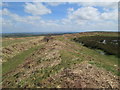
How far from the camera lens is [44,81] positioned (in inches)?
427

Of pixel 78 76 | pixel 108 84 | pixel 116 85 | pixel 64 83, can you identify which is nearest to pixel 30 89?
pixel 64 83

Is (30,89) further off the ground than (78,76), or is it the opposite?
(78,76)

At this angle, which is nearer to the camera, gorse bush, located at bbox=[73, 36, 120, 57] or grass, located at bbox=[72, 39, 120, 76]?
grass, located at bbox=[72, 39, 120, 76]

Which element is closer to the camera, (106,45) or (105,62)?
(105,62)

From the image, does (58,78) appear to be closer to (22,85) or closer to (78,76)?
(78,76)

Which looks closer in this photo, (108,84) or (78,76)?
(108,84)

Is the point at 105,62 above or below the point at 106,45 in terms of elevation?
below

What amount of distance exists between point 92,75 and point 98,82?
105cm

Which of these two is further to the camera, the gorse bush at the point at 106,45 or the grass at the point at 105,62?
the gorse bush at the point at 106,45

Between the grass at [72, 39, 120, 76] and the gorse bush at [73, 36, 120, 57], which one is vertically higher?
the gorse bush at [73, 36, 120, 57]

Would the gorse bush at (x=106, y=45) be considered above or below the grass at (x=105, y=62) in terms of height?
above

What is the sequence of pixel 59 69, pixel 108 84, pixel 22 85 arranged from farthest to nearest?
pixel 59 69, pixel 22 85, pixel 108 84

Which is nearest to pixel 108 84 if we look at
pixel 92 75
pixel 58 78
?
pixel 92 75

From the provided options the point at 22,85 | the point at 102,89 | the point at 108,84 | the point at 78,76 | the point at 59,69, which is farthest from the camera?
the point at 59,69
